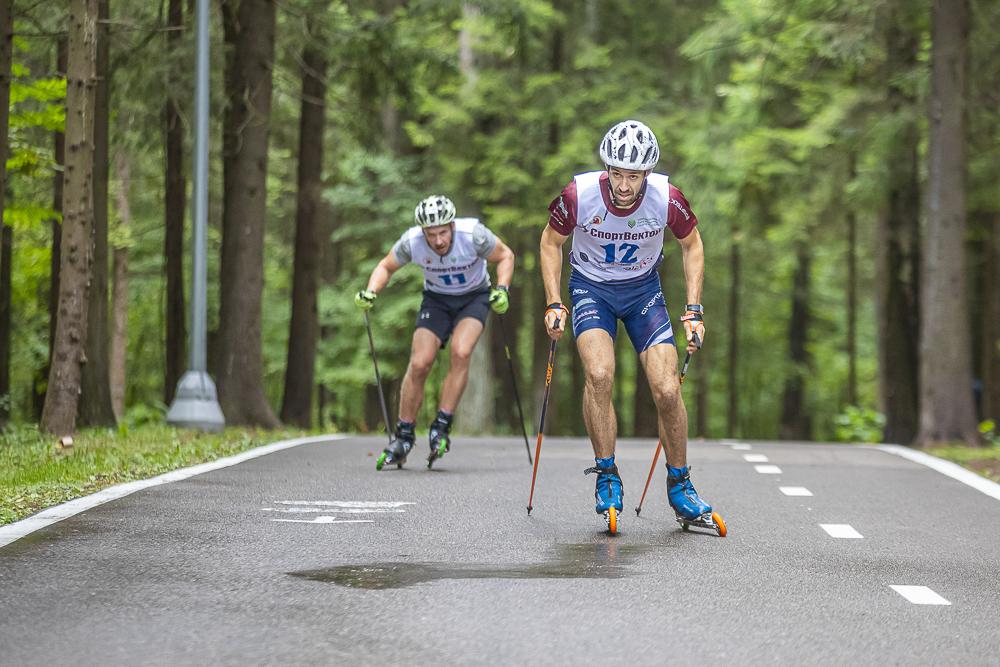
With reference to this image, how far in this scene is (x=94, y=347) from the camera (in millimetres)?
17188

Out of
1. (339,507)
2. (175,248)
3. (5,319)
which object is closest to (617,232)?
(339,507)

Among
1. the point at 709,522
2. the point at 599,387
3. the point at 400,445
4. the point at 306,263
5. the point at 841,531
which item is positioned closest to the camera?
the point at 599,387

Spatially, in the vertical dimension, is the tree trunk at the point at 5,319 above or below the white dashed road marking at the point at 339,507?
above

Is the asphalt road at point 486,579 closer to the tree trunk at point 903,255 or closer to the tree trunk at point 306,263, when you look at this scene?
the tree trunk at point 306,263

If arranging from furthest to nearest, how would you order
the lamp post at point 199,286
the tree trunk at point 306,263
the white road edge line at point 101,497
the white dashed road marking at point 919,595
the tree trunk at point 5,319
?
the tree trunk at point 5,319 < the tree trunk at point 306,263 < the lamp post at point 199,286 < the white road edge line at point 101,497 < the white dashed road marking at point 919,595

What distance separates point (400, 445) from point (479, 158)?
569 inches

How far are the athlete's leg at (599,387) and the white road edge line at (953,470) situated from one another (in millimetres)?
3954

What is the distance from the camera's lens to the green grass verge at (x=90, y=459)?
7797 millimetres

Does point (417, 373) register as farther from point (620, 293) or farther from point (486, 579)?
point (486, 579)

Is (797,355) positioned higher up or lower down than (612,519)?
higher up

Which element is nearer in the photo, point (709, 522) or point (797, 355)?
point (709, 522)

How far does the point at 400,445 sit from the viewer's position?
10.1m

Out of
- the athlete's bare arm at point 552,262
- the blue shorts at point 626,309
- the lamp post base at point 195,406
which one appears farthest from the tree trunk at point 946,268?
the athlete's bare arm at point 552,262

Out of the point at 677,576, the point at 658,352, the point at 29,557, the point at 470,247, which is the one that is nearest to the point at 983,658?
the point at 677,576
